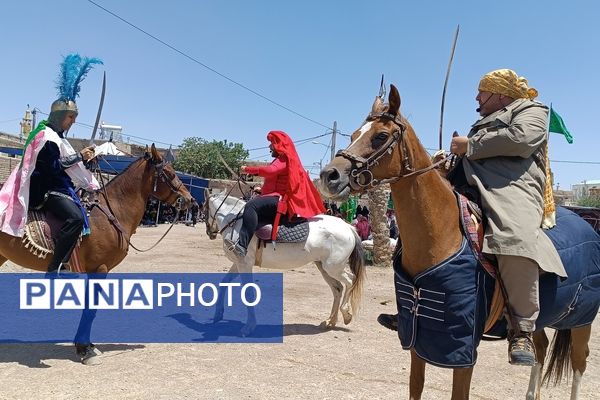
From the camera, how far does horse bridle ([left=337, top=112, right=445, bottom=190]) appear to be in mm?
2807

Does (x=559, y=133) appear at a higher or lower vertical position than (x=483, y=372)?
higher

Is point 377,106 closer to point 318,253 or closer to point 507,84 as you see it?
point 507,84

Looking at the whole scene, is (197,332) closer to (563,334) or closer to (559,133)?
(563,334)

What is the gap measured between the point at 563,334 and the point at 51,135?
5.63 m

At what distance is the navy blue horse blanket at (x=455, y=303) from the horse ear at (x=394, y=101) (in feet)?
3.14

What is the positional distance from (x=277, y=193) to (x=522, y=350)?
4.53 m

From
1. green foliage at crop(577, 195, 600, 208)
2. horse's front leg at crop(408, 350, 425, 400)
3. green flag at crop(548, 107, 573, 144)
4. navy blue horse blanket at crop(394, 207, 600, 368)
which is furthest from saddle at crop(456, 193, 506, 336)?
green foliage at crop(577, 195, 600, 208)

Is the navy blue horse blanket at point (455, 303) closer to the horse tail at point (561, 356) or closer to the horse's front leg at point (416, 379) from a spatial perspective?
the horse's front leg at point (416, 379)

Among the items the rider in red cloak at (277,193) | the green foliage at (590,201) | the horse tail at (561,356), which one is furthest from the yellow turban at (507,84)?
the green foliage at (590,201)

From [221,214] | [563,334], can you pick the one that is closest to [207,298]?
[221,214]

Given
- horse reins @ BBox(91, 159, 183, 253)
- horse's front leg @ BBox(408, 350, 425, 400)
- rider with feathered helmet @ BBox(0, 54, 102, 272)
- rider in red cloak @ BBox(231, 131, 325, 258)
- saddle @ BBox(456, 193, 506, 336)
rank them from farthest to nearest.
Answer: rider in red cloak @ BBox(231, 131, 325, 258)
horse reins @ BBox(91, 159, 183, 253)
rider with feathered helmet @ BBox(0, 54, 102, 272)
horse's front leg @ BBox(408, 350, 425, 400)
saddle @ BBox(456, 193, 506, 336)

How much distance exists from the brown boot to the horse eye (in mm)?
1533

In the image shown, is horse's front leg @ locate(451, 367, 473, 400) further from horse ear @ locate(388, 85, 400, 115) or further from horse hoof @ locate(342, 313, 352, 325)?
horse hoof @ locate(342, 313, 352, 325)

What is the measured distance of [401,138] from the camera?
301cm
